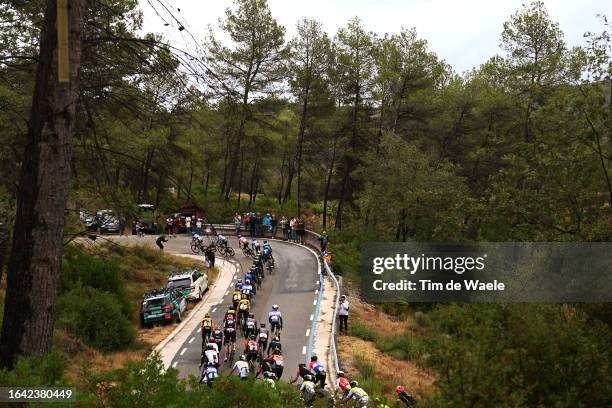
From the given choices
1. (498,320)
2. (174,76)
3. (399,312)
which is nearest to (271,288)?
(399,312)

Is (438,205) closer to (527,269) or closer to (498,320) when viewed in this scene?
(527,269)

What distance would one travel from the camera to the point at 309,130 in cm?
5031

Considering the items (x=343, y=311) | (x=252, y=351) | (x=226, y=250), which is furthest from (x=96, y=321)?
(x=226, y=250)

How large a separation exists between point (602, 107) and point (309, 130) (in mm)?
33475

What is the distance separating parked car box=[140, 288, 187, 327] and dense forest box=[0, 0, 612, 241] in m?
4.84

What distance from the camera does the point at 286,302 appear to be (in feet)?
94.9

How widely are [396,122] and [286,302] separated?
20.4 m

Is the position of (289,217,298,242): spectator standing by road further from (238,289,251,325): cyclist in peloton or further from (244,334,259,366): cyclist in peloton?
(244,334,259,366): cyclist in peloton

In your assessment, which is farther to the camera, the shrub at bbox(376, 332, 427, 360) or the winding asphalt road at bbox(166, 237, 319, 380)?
the shrub at bbox(376, 332, 427, 360)

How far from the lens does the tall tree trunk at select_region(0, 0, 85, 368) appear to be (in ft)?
18.0

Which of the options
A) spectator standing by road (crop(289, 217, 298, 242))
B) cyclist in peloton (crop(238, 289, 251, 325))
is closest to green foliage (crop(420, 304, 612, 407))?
cyclist in peloton (crop(238, 289, 251, 325))

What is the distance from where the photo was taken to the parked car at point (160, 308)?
83.1 feet

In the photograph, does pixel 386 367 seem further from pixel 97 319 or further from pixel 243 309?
pixel 97 319

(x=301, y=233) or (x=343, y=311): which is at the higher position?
(x=301, y=233)
